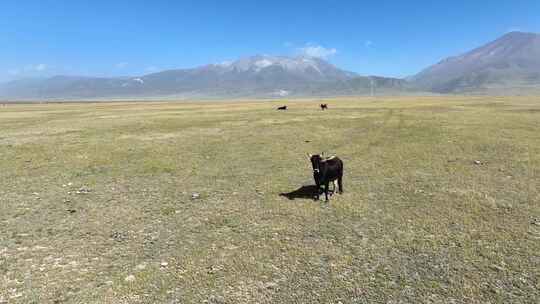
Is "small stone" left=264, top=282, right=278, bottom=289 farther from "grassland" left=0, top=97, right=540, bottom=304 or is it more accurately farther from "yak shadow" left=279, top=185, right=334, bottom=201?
"yak shadow" left=279, top=185, right=334, bottom=201

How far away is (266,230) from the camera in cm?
834

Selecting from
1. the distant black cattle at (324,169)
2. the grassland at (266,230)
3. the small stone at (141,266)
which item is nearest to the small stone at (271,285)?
the grassland at (266,230)

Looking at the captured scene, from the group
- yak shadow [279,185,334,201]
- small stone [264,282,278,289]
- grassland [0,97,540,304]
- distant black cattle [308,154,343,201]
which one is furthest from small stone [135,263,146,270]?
distant black cattle [308,154,343,201]

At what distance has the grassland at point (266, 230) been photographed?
19.6 feet

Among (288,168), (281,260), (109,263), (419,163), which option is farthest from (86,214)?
(419,163)

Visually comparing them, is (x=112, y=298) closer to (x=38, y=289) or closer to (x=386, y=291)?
(x=38, y=289)

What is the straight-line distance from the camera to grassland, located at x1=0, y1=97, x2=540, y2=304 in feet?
19.6

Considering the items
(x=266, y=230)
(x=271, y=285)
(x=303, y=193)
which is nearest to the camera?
(x=271, y=285)

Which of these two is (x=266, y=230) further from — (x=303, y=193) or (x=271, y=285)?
(x=303, y=193)

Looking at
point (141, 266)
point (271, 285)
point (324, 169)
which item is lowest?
point (271, 285)

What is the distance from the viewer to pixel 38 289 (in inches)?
233

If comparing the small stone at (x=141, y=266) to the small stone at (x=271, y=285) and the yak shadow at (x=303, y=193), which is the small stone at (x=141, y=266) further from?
the yak shadow at (x=303, y=193)

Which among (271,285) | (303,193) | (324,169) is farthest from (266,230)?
(303,193)

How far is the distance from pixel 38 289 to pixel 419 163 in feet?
48.3
